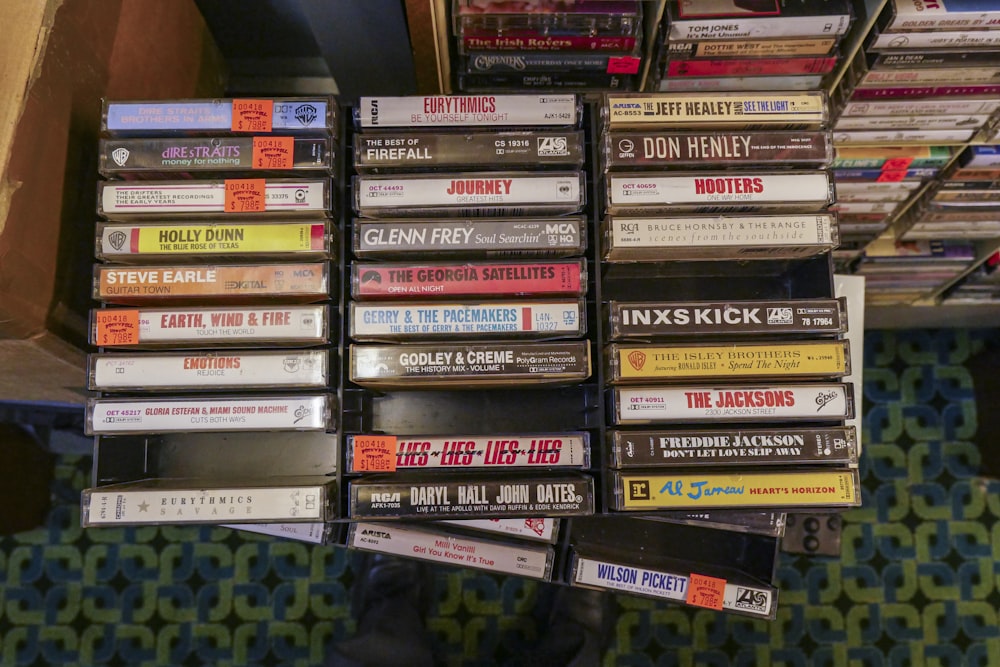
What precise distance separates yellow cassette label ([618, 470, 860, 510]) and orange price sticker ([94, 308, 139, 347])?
0.79m

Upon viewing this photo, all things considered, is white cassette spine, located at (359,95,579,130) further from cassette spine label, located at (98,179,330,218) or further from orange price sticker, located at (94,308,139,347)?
orange price sticker, located at (94,308,139,347)

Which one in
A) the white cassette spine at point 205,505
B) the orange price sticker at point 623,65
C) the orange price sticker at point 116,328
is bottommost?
the white cassette spine at point 205,505

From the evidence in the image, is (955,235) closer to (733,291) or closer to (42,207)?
(733,291)

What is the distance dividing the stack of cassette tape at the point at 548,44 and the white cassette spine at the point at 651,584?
89 centimetres

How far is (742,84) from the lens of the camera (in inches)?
45.6

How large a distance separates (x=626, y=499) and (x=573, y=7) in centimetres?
78

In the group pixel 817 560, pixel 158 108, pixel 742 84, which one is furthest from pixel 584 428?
pixel 817 560

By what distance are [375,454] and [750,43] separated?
92 centimetres

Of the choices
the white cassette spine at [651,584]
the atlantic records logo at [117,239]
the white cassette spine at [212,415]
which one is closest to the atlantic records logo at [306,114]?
the atlantic records logo at [117,239]

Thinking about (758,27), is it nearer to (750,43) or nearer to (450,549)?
(750,43)

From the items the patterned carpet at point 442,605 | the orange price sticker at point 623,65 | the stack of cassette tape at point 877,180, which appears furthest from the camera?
the patterned carpet at point 442,605

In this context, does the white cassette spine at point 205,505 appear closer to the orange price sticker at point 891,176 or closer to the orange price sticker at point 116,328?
the orange price sticker at point 116,328

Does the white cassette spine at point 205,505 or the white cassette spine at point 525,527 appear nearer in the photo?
the white cassette spine at point 205,505

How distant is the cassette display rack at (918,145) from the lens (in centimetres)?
106
